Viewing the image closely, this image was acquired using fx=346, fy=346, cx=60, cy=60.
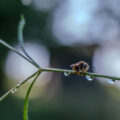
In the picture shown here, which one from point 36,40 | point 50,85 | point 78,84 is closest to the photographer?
point 78,84

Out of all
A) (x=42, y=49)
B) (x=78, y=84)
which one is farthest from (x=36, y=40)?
(x=78, y=84)

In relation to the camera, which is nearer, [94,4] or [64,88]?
[64,88]

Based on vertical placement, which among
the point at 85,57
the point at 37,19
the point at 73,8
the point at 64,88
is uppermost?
the point at 73,8

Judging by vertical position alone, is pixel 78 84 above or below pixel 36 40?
below

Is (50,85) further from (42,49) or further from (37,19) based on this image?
(37,19)

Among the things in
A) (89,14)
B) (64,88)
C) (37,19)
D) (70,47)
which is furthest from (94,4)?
(64,88)

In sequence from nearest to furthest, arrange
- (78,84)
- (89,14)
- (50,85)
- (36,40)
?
(78,84), (36,40), (89,14), (50,85)
